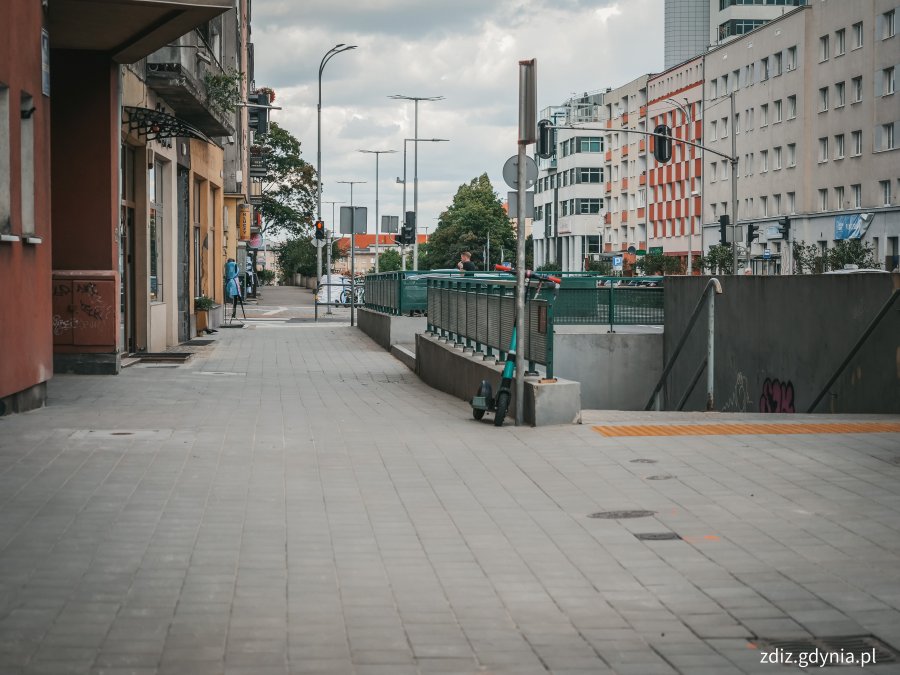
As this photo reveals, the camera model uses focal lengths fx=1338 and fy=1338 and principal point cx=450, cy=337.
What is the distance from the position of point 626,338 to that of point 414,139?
47097 mm

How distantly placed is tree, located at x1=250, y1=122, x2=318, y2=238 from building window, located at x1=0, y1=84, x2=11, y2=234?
8780 cm

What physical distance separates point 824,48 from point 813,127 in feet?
13.7

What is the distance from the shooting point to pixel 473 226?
13188 centimetres

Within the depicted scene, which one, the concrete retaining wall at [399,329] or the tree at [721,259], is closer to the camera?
the concrete retaining wall at [399,329]

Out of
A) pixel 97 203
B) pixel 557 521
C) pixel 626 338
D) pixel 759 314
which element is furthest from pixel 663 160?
pixel 557 521

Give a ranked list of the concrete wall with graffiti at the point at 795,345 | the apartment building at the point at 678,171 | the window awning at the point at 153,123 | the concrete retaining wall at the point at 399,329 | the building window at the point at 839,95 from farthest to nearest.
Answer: the apartment building at the point at 678,171
the building window at the point at 839,95
the concrete retaining wall at the point at 399,329
the window awning at the point at 153,123
the concrete wall with graffiti at the point at 795,345

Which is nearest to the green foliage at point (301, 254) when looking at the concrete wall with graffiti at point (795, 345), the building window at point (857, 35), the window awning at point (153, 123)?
the building window at point (857, 35)

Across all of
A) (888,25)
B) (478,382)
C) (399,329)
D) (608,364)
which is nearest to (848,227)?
(888,25)

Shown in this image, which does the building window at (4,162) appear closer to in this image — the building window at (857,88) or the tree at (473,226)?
the building window at (857,88)

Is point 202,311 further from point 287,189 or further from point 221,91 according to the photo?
point 287,189

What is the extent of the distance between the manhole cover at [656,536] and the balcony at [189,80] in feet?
50.5

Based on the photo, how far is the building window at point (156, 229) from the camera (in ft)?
74.3

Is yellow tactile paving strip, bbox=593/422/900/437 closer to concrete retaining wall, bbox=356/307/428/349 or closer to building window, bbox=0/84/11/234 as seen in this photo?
building window, bbox=0/84/11/234

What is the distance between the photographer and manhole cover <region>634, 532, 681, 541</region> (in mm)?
7203
